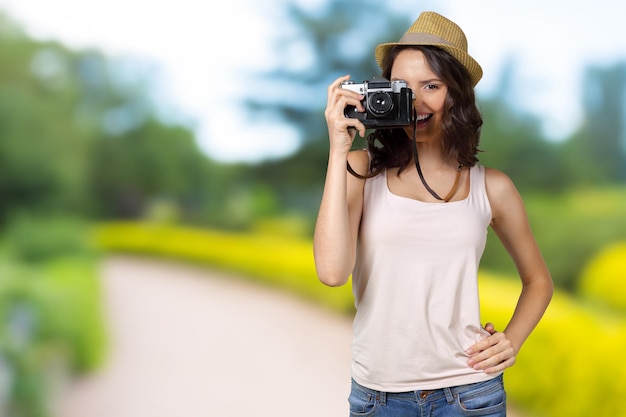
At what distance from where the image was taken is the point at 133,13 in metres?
4.22

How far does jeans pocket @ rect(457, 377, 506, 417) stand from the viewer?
3.99ft

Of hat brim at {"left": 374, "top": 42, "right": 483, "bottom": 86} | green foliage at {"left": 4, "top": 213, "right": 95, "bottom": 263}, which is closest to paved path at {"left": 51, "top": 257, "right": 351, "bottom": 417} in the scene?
green foliage at {"left": 4, "top": 213, "right": 95, "bottom": 263}

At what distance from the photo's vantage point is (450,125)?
4.25 ft

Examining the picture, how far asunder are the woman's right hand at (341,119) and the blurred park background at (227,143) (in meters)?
2.53

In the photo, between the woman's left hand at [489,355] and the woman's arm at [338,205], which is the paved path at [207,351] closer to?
the woman's left hand at [489,355]

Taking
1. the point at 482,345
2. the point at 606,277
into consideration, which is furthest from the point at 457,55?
the point at 606,277

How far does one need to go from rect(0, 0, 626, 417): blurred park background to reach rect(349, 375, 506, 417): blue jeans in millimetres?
2402

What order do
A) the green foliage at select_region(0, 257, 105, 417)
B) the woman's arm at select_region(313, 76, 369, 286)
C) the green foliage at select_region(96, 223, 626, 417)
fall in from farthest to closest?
the green foliage at select_region(0, 257, 105, 417), the green foliage at select_region(96, 223, 626, 417), the woman's arm at select_region(313, 76, 369, 286)

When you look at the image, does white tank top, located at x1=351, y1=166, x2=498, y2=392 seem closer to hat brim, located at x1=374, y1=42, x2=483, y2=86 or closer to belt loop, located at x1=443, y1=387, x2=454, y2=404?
belt loop, located at x1=443, y1=387, x2=454, y2=404

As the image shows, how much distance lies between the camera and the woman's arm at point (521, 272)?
126cm

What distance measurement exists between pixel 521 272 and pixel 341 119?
0.48 metres

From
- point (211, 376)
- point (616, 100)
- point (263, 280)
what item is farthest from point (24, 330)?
point (616, 100)

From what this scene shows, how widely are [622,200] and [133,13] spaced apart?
A: 2665mm

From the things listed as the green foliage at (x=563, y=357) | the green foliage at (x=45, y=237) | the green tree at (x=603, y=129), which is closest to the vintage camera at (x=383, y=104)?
the green foliage at (x=563, y=357)
